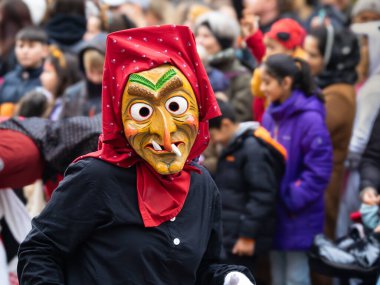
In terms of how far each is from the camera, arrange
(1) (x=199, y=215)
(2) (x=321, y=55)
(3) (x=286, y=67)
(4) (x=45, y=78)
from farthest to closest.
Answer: (4) (x=45, y=78) < (2) (x=321, y=55) < (3) (x=286, y=67) < (1) (x=199, y=215)

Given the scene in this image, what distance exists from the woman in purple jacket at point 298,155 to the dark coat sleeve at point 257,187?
250mm

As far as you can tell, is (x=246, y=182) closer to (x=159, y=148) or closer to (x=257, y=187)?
(x=257, y=187)

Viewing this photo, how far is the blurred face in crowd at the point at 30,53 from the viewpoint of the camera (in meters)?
7.92

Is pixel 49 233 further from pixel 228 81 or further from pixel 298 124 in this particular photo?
pixel 228 81

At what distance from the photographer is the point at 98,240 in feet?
10.4

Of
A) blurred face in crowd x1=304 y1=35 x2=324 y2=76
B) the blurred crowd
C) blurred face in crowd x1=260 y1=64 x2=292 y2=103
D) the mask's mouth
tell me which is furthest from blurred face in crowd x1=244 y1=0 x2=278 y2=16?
the mask's mouth

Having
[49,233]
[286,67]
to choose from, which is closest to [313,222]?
[286,67]

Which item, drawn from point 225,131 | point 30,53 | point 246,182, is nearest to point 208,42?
point 30,53

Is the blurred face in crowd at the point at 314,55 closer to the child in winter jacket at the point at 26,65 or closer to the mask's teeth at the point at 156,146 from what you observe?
the child in winter jacket at the point at 26,65

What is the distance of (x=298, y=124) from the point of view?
6070 millimetres

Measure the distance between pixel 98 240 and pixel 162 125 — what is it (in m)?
0.49

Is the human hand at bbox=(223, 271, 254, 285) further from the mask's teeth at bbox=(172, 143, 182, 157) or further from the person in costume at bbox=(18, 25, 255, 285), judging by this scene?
the mask's teeth at bbox=(172, 143, 182, 157)

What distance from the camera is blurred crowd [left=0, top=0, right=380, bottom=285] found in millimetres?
4836

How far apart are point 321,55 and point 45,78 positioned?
8.05ft
